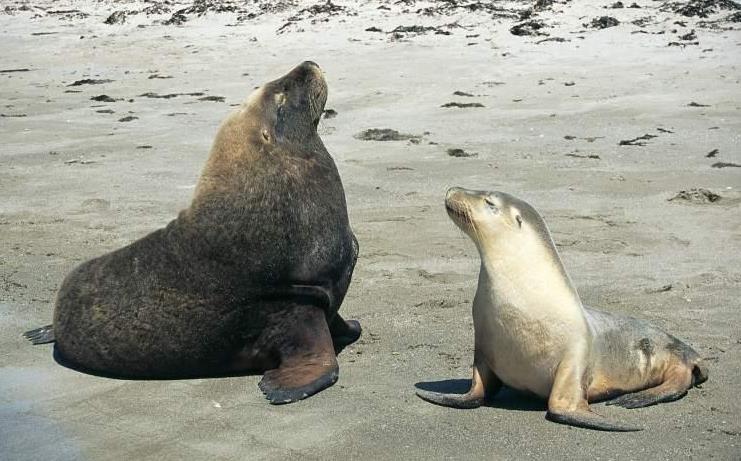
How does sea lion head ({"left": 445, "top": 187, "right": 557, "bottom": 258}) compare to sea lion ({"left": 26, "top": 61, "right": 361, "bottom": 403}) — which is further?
sea lion ({"left": 26, "top": 61, "right": 361, "bottom": 403})

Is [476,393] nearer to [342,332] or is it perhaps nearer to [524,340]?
[524,340]

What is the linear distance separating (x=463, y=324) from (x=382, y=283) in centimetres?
92

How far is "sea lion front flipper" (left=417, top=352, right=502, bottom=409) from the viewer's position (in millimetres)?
4520

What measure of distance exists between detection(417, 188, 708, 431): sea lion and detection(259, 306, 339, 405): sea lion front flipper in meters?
0.48

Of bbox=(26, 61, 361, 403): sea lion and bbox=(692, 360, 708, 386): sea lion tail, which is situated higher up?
bbox=(26, 61, 361, 403): sea lion

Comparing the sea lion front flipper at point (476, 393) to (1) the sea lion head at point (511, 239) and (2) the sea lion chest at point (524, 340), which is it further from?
(1) the sea lion head at point (511, 239)

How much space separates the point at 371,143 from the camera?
1054 centimetres

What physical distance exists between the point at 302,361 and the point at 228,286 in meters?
0.45

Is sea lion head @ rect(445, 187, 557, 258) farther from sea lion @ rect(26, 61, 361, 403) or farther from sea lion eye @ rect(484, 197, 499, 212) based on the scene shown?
sea lion @ rect(26, 61, 361, 403)

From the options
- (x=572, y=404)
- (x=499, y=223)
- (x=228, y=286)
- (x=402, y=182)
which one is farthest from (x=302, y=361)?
(x=402, y=182)

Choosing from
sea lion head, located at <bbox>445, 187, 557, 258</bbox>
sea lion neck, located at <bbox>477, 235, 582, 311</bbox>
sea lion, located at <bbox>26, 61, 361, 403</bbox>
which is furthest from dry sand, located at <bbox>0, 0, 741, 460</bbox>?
sea lion head, located at <bbox>445, 187, 557, 258</bbox>

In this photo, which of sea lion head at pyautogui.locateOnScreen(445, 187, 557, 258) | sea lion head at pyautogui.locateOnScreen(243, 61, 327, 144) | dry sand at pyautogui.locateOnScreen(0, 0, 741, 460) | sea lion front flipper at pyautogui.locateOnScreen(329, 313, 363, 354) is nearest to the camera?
dry sand at pyautogui.locateOnScreen(0, 0, 741, 460)

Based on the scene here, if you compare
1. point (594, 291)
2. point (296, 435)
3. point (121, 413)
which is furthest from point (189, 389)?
point (594, 291)

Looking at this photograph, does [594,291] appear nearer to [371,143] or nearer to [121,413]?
[121,413]
